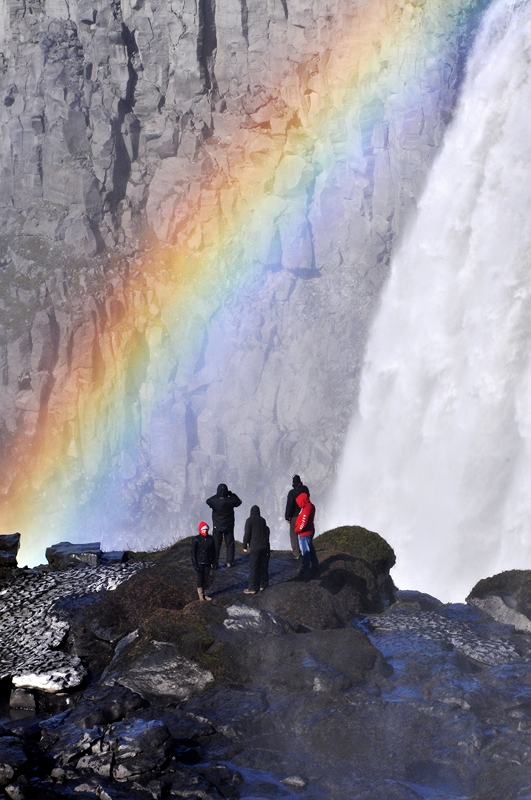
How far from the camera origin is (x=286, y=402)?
5775 cm

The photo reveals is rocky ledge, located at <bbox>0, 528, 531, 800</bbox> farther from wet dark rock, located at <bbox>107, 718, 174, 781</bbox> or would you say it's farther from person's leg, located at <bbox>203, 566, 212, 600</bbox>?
person's leg, located at <bbox>203, 566, 212, 600</bbox>

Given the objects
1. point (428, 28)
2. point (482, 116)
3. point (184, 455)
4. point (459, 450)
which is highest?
point (428, 28)

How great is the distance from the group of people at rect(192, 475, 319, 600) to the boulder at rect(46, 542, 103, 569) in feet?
15.0

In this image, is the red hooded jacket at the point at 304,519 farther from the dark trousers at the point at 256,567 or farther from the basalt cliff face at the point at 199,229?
the basalt cliff face at the point at 199,229

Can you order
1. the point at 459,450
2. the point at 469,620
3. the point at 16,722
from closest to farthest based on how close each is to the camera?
1. the point at 16,722
2. the point at 469,620
3. the point at 459,450

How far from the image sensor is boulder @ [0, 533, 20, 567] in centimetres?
2042

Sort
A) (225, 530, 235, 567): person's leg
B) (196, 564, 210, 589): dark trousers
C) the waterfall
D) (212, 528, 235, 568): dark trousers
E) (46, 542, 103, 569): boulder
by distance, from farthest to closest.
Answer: the waterfall
(46, 542, 103, 569): boulder
(225, 530, 235, 567): person's leg
(212, 528, 235, 568): dark trousers
(196, 564, 210, 589): dark trousers

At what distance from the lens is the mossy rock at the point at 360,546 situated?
1916cm

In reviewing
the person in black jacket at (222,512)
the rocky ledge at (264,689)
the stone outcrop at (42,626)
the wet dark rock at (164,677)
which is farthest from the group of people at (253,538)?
the stone outcrop at (42,626)

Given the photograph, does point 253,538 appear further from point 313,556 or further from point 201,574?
point 313,556

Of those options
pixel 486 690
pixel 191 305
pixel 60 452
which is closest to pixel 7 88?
pixel 191 305

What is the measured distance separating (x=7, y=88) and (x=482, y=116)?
1594 inches

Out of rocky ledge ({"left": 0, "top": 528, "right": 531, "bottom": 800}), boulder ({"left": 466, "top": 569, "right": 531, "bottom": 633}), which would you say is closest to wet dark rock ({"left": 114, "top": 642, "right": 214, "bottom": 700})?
rocky ledge ({"left": 0, "top": 528, "right": 531, "bottom": 800})

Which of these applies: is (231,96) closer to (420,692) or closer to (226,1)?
(226,1)
